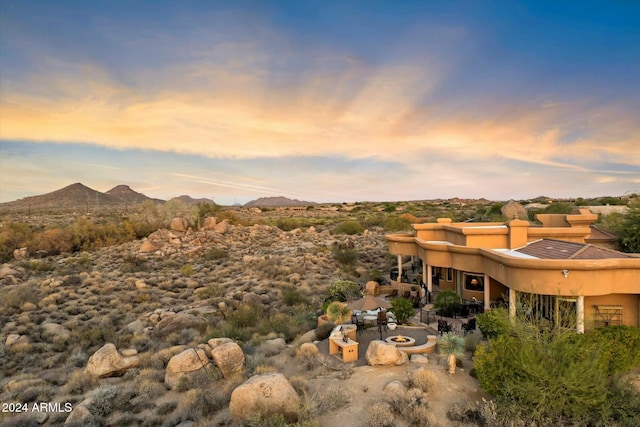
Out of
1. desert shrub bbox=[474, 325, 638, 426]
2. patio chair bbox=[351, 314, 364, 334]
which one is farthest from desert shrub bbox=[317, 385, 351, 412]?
patio chair bbox=[351, 314, 364, 334]

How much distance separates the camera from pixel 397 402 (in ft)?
36.4

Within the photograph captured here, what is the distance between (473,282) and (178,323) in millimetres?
15874

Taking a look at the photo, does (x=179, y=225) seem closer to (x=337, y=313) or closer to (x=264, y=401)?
(x=337, y=313)

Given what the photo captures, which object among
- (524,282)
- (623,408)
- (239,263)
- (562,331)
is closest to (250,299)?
(239,263)

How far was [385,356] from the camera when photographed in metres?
13.8

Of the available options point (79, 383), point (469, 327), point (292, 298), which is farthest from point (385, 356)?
point (292, 298)

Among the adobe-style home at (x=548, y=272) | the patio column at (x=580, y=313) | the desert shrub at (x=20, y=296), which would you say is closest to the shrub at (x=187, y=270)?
the desert shrub at (x=20, y=296)

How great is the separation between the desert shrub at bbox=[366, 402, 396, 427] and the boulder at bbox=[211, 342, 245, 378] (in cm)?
565

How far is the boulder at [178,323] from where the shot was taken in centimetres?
1920

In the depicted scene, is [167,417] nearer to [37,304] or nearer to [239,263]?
[37,304]

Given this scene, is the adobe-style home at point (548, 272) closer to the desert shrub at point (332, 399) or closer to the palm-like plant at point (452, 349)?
the palm-like plant at point (452, 349)

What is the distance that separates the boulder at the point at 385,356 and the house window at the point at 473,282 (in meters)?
8.77

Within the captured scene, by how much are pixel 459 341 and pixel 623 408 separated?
457 centimetres

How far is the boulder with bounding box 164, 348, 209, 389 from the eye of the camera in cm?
1377
